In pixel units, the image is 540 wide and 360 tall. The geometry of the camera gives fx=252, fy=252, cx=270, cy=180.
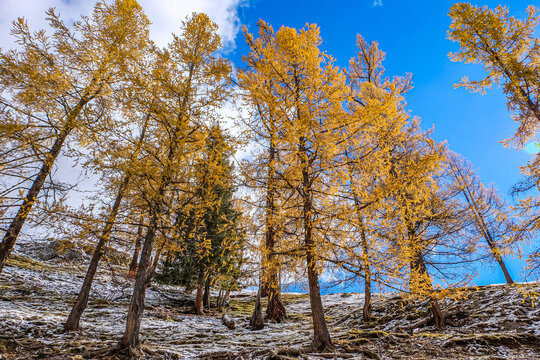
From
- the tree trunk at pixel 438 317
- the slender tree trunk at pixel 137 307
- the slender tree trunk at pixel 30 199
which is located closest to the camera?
the slender tree trunk at pixel 137 307

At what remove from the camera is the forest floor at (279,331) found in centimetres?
528

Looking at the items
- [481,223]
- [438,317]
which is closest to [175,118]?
[438,317]

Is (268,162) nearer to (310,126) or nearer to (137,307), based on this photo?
(310,126)

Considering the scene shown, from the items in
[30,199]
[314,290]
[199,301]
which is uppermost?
[30,199]

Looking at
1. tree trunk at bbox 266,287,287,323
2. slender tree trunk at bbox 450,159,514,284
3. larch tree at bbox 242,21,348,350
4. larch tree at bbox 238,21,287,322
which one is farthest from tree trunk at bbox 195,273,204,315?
slender tree trunk at bbox 450,159,514,284

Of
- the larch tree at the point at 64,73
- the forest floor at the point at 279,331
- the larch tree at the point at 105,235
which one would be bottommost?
the forest floor at the point at 279,331

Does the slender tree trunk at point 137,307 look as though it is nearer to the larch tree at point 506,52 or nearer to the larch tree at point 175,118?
the larch tree at point 175,118

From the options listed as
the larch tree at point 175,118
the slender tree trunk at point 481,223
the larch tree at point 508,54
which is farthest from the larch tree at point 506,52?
the larch tree at point 175,118

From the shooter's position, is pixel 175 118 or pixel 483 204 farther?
pixel 483 204

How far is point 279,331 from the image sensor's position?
8.72 m

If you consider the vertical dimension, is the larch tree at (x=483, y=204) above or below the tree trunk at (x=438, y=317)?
above

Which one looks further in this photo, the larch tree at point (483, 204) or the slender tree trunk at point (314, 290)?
the larch tree at point (483, 204)

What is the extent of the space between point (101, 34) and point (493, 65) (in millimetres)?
11888

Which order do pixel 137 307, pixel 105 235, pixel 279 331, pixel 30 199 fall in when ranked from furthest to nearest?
pixel 279 331 < pixel 30 199 < pixel 137 307 < pixel 105 235
